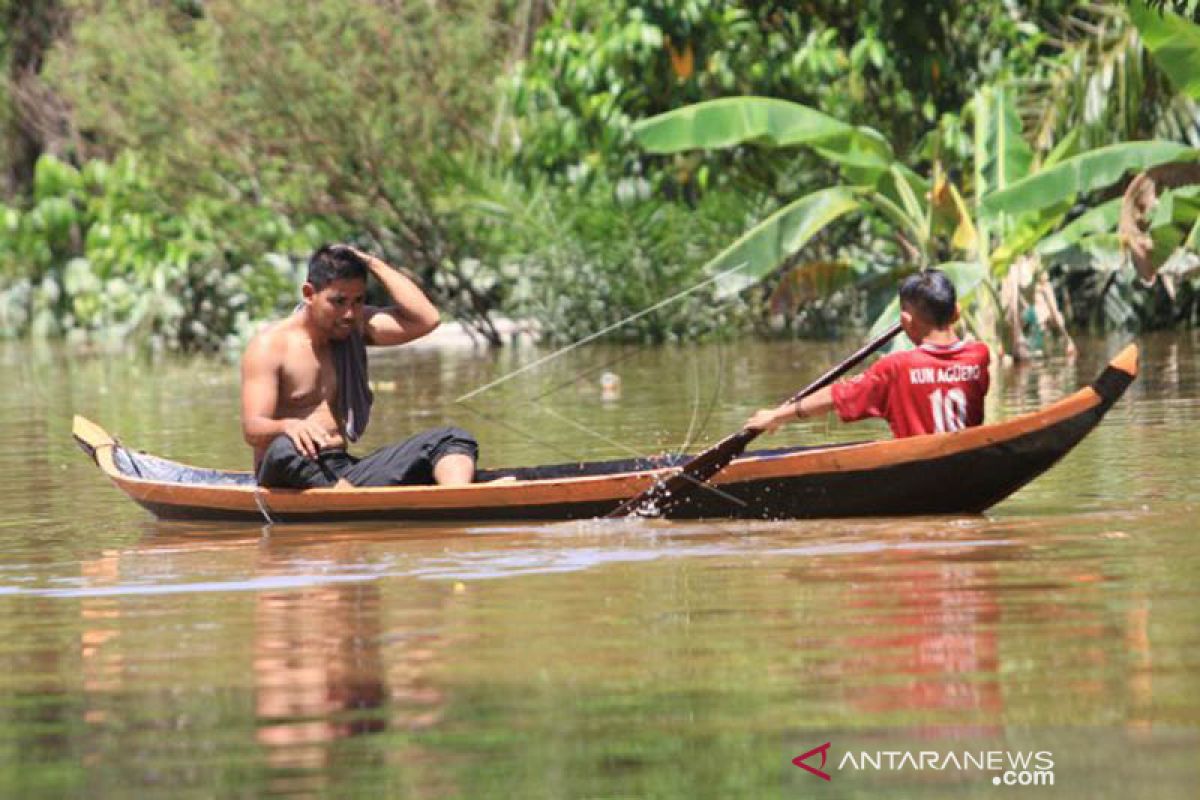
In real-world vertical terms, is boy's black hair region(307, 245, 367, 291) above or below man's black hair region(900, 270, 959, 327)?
above

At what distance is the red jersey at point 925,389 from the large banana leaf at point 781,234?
906 centimetres

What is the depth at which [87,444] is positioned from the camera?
12562mm

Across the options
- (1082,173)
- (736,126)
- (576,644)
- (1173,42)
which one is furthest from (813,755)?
(736,126)

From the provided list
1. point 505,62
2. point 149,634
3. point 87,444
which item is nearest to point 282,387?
point 87,444

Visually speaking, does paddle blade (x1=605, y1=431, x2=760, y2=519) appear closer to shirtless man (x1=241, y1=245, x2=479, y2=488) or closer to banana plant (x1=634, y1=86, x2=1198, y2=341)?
shirtless man (x1=241, y1=245, x2=479, y2=488)

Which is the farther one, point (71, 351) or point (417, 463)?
point (71, 351)

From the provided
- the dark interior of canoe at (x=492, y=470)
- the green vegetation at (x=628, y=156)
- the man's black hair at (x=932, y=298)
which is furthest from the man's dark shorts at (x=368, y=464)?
the green vegetation at (x=628, y=156)

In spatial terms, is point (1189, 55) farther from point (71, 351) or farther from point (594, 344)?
point (71, 351)

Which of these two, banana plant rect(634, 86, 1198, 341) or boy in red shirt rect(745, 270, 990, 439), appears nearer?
boy in red shirt rect(745, 270, 990, 439)

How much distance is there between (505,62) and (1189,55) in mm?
14701

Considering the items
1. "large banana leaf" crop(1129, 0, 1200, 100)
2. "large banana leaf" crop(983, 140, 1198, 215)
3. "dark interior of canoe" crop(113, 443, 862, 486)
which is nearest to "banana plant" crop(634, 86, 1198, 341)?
"large banana leaf" crop(983, 140, 1198, 215)

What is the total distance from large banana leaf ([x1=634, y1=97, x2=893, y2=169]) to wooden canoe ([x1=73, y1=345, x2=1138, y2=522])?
7.37 metres

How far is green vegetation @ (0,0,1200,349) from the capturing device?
2014 cm

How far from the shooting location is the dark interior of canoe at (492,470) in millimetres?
10807
